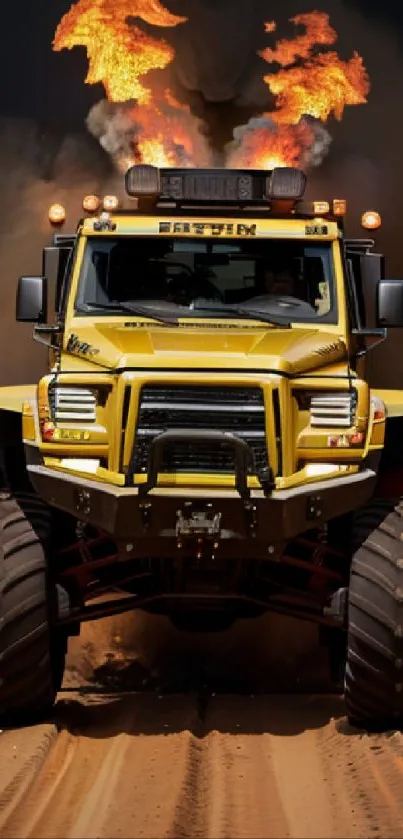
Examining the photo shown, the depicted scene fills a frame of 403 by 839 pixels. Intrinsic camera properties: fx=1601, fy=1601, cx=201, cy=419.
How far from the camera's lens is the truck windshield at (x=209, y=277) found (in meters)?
10.3

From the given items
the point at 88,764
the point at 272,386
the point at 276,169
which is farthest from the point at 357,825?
the point at 276,169

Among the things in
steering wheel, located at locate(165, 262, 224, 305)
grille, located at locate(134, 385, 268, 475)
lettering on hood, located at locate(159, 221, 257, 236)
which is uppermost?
lettering on hood, located at locate(159, 221, 257, 236)

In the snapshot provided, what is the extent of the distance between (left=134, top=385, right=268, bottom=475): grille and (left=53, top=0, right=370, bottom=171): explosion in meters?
11.1

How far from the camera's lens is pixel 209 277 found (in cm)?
1052

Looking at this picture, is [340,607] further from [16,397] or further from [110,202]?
[110,202]

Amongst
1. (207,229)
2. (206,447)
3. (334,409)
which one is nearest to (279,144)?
(207,229)

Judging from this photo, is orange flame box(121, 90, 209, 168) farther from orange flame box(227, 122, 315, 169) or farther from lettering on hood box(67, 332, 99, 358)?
lettering on hood box(67, 332, 99, 358)

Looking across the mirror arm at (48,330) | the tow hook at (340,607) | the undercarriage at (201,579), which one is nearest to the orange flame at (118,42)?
the mirror arm at (48,330)

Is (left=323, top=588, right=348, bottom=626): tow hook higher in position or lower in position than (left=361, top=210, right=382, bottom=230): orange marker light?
lower

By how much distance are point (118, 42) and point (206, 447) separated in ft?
41.9

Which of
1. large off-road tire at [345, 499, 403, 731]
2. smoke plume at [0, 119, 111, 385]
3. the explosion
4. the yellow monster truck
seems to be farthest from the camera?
the explosion

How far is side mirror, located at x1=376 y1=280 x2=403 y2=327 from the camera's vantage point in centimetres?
997

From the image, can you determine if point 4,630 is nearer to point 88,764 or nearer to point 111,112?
point 88,764

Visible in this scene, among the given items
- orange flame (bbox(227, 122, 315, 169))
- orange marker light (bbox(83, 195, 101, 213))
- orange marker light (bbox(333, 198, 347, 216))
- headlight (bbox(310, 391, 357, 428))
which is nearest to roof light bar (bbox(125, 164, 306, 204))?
orange marker light (bbox(333, 198, 347, 216))
